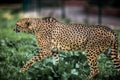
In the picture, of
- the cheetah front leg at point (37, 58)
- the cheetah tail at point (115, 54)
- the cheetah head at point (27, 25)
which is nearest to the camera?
the cheetah tail at point (115, 54)

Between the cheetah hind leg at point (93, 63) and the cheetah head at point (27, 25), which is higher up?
the cheetah head at point (27, 25)

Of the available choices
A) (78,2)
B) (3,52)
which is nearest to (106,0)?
(78,2)

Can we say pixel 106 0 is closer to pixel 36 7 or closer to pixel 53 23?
pixel 36 7

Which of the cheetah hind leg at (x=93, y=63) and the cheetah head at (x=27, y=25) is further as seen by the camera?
the cheetah head at (x=27, y=25)

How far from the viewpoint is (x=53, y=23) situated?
8.28 metres

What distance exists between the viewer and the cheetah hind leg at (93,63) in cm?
768

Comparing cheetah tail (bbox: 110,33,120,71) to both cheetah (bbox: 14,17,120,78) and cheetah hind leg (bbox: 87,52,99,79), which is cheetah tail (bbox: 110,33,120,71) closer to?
cheetah (bbox: 14,17,120,78)

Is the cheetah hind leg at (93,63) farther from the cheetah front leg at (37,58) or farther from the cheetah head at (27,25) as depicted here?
the cheetah head at (27,25)

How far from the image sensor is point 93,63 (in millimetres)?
7691

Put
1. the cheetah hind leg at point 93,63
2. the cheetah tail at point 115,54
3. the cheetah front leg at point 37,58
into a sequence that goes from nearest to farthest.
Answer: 1. the cheetah hind leg at point 93,63
2. the cheetah tail at point 115,54
3. the cheetah front leg at point 37,58

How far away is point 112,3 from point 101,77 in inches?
508

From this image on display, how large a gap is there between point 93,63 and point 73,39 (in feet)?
2.24

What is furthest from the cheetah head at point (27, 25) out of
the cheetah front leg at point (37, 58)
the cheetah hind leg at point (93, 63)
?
the cheetah hind leg at point (93, 63)

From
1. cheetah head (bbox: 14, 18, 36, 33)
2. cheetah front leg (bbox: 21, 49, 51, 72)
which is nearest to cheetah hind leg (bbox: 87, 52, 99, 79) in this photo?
cheetah front leg (bbox: 21, 49, 51, 72)
